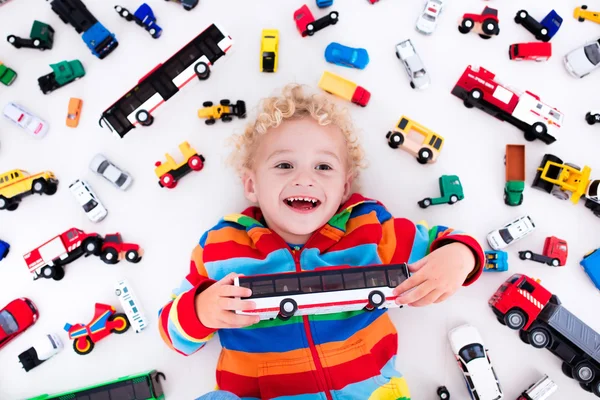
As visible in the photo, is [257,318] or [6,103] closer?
[257,318]

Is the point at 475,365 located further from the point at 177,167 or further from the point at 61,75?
the point at 61,75

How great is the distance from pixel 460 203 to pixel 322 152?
38 centimetres

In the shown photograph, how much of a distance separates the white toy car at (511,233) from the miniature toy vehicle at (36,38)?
1.11 meters

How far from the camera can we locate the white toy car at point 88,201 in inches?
44.2

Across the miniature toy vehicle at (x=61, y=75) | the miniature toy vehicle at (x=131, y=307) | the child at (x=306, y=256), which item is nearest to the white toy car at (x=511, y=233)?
the child at (x=306, y=256)

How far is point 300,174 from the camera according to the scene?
91cm

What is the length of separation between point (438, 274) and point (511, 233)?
322 mm

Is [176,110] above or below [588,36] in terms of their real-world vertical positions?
above

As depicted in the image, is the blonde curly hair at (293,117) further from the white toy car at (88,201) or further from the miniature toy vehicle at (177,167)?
the white toy car at (88,201)

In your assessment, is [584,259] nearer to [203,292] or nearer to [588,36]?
[588,36]

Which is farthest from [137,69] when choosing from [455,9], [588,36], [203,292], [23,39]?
[588,36]

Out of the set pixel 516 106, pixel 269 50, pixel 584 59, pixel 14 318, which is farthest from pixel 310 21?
pixel 14 318

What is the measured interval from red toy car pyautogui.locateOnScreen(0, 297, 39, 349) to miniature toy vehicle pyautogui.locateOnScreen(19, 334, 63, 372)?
50 millimetres

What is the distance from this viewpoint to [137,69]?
1183 millimetres
